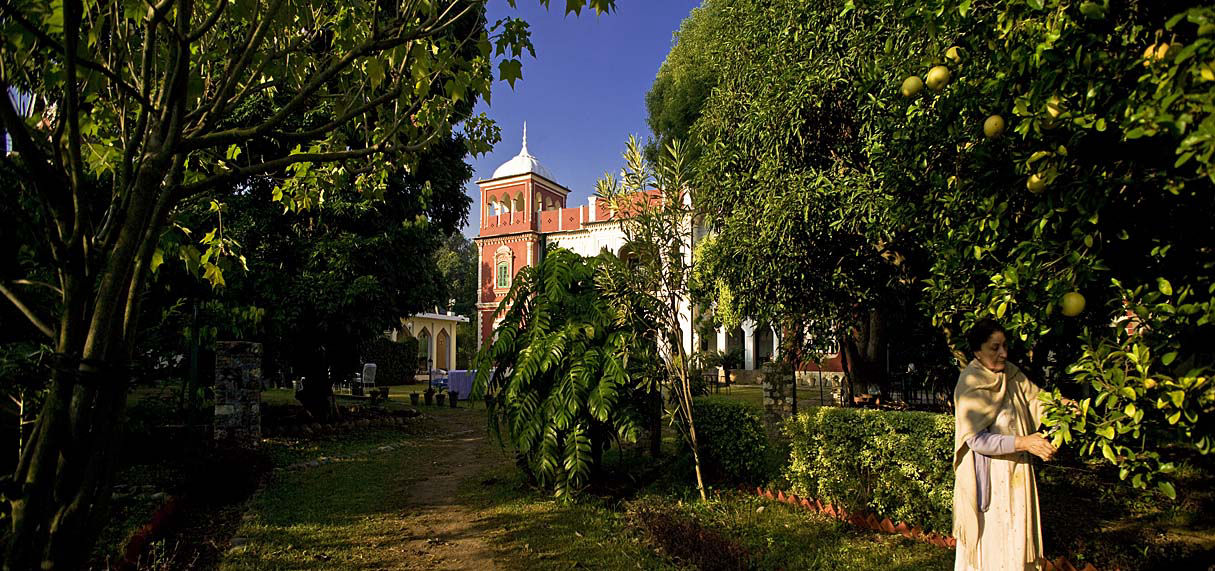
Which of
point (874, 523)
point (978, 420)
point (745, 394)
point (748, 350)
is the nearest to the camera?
point (978, 420)

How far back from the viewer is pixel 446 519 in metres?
7.37

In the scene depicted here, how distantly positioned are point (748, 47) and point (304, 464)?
10.1 metres

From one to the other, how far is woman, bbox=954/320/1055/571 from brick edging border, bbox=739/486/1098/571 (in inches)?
70.6

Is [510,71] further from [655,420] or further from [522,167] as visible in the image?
[522,167]

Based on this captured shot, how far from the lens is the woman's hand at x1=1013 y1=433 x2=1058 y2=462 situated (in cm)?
309

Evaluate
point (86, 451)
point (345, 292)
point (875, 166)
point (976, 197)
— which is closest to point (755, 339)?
point (345, 292)

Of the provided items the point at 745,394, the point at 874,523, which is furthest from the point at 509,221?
the point at 874,523

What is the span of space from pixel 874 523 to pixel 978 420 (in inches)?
124

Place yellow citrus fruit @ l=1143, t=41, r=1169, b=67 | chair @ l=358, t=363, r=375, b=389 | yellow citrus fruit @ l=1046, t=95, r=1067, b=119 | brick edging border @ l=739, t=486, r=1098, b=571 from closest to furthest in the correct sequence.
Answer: yellow citrus fruit @ l=1143, t=41, r=1169, b=67
yellow citrus fruit @ l=1046, t=95, r=1067, b=119
brick edging border @ l=739, t=486, r=1098, b=571
chair @ l=358, t=363, r=375, b=389

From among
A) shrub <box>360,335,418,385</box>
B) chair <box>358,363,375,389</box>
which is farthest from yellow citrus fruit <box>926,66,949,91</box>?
shrub <box>360,335,418,385</box>

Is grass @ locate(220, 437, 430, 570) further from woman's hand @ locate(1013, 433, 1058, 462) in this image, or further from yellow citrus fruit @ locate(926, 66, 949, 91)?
yellow citrus fruit @ locate(926, 66, 949, 91)

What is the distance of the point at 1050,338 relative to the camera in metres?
5.82

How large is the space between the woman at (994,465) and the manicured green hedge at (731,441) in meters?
4.16

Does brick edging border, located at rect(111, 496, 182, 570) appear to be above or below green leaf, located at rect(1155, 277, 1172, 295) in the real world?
below
